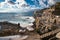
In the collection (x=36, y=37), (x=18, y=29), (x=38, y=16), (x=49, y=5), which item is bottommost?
(x=36, y=37)

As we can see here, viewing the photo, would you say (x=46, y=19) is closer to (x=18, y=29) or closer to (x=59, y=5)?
(x=59, y=5)

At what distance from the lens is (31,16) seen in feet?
5.73

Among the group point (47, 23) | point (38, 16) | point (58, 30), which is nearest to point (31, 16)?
point (38, 16)

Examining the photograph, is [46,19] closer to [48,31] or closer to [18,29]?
[48,31]

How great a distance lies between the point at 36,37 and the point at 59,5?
0.49m

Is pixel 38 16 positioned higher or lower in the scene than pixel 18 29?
higher

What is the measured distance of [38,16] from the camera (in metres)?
1.76

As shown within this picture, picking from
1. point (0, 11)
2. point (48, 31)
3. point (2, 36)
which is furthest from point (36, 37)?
point (0, 11)

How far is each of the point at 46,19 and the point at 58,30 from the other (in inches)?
7.7

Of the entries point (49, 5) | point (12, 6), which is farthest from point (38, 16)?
point (12, 6)

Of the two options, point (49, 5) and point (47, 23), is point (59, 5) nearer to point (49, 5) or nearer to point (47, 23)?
point (49, 5)

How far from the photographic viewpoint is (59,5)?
1.78 m

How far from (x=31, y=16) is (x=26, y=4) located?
0.53 feet

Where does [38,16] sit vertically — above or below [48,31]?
above
